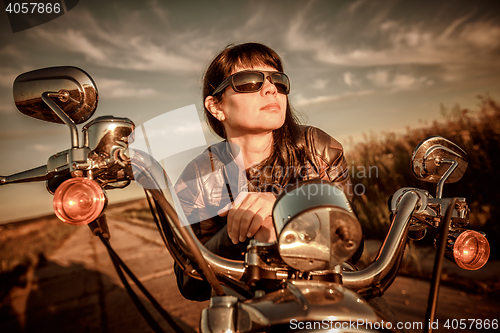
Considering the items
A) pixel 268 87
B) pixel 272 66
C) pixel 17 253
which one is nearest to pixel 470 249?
pixel 268 87

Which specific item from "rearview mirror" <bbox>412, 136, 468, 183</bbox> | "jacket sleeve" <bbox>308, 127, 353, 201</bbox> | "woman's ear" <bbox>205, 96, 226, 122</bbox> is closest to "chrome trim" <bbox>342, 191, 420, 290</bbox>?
"rearview mirror" <bbox>412, 136, 468, 183</bbox>

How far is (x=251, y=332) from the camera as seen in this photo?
582 millimetres

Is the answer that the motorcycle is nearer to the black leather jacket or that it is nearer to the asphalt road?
the black leather jacket

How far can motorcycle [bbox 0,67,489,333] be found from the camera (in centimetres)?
60

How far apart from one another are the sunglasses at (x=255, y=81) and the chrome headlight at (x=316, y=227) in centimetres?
131

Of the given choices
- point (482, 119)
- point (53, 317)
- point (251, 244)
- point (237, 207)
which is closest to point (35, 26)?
point (237, 207)

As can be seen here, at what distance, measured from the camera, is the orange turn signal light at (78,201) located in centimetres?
75

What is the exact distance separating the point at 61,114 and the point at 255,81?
3.94 ft

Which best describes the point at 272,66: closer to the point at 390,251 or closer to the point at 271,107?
the point at 271,107

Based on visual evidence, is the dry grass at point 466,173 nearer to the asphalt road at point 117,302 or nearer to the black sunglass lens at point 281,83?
the asphalt road at point 117,302

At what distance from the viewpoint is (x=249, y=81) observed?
1.85 metres

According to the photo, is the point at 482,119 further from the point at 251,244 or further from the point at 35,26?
the point at 35,26

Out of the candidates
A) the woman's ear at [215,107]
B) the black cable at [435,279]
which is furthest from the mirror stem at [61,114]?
the woman's ear at [215,107]

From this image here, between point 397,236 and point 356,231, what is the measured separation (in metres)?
0.41
